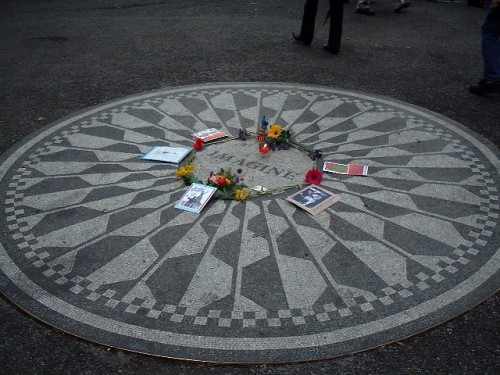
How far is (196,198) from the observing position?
5559 millimetres

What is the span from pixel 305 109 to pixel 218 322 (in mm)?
4372

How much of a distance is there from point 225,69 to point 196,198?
14.2 feet

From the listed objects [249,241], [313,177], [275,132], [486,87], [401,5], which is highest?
[401,5]

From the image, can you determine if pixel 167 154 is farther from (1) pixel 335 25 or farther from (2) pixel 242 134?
(1) pixel 335 25

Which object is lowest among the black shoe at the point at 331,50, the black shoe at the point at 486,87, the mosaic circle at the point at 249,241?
the mosaic circle at the point at 249,241

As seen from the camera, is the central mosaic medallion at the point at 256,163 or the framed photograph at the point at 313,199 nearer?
the framed photograph at the point at 313,199

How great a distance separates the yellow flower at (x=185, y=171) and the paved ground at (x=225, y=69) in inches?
70.3

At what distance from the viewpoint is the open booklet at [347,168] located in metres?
6.06

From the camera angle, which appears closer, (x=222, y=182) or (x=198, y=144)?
(x=222, y=182)

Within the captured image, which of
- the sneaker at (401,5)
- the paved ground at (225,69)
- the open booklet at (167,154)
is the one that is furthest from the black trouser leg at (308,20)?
the open booklet at (167,154)

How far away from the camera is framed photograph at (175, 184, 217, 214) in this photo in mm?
5445

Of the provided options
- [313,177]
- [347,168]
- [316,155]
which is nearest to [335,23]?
[316,155]

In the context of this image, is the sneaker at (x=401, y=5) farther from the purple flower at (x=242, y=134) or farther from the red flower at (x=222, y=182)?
the red flower at (x=222, y=182)

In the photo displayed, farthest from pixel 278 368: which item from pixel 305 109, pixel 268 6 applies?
pixel 268 6
